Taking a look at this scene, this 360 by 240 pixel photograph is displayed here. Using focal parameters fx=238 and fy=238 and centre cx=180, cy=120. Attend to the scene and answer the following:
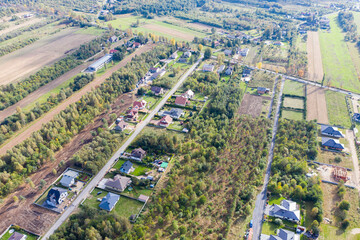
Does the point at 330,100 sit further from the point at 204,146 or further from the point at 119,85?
the point at 119,85

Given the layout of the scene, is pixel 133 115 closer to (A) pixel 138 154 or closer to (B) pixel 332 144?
(A) pixel 138 154

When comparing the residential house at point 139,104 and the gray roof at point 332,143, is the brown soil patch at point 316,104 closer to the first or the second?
the gray roof at point 332,143

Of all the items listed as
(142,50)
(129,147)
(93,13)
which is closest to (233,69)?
(142,50)

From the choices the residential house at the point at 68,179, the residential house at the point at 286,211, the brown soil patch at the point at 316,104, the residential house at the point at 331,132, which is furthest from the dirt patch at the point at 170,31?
the residential house at the point at 286,211

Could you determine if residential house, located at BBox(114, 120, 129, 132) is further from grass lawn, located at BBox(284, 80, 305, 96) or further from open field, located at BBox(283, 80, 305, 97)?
grass lawn, located at BBox(284, 80, 305, 96)

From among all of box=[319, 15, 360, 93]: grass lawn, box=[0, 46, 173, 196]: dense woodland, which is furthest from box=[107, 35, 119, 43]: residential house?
box=[319, 15, 360, 93]: grass lawn

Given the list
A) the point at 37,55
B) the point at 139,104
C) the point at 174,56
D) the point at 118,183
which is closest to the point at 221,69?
the point at 174,56
